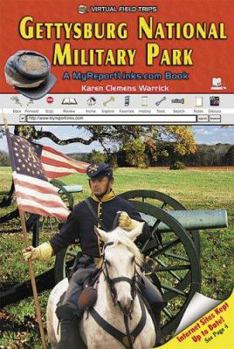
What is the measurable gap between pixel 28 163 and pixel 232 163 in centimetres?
180

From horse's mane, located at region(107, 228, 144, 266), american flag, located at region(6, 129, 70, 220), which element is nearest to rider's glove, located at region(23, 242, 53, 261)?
american flag, located at region(6, 129, 70, 220)

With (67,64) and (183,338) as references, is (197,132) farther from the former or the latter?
(183,338)

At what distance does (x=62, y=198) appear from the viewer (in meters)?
5.49

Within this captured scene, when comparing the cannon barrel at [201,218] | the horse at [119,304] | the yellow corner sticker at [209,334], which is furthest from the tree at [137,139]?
the yellow corner sticker at [209,334]

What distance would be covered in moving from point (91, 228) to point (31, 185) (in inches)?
23.6

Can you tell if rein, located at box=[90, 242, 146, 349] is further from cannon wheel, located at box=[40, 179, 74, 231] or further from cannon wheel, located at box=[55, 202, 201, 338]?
cannon wheel, located at box=[40, 179, 74, 231]

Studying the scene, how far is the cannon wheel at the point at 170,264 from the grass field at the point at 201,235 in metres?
0.19

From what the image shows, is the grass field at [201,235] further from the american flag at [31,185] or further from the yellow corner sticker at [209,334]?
the american flag at [31,185]

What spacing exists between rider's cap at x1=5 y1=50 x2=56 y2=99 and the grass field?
723 mm

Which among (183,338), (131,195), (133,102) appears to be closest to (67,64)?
(133,102)

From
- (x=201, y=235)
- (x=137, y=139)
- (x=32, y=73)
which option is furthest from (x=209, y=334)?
(x=32, y=73)

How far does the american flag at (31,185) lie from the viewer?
496 cm

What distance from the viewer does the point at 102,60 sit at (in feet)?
18.1

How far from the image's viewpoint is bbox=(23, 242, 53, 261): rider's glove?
4.73 m
